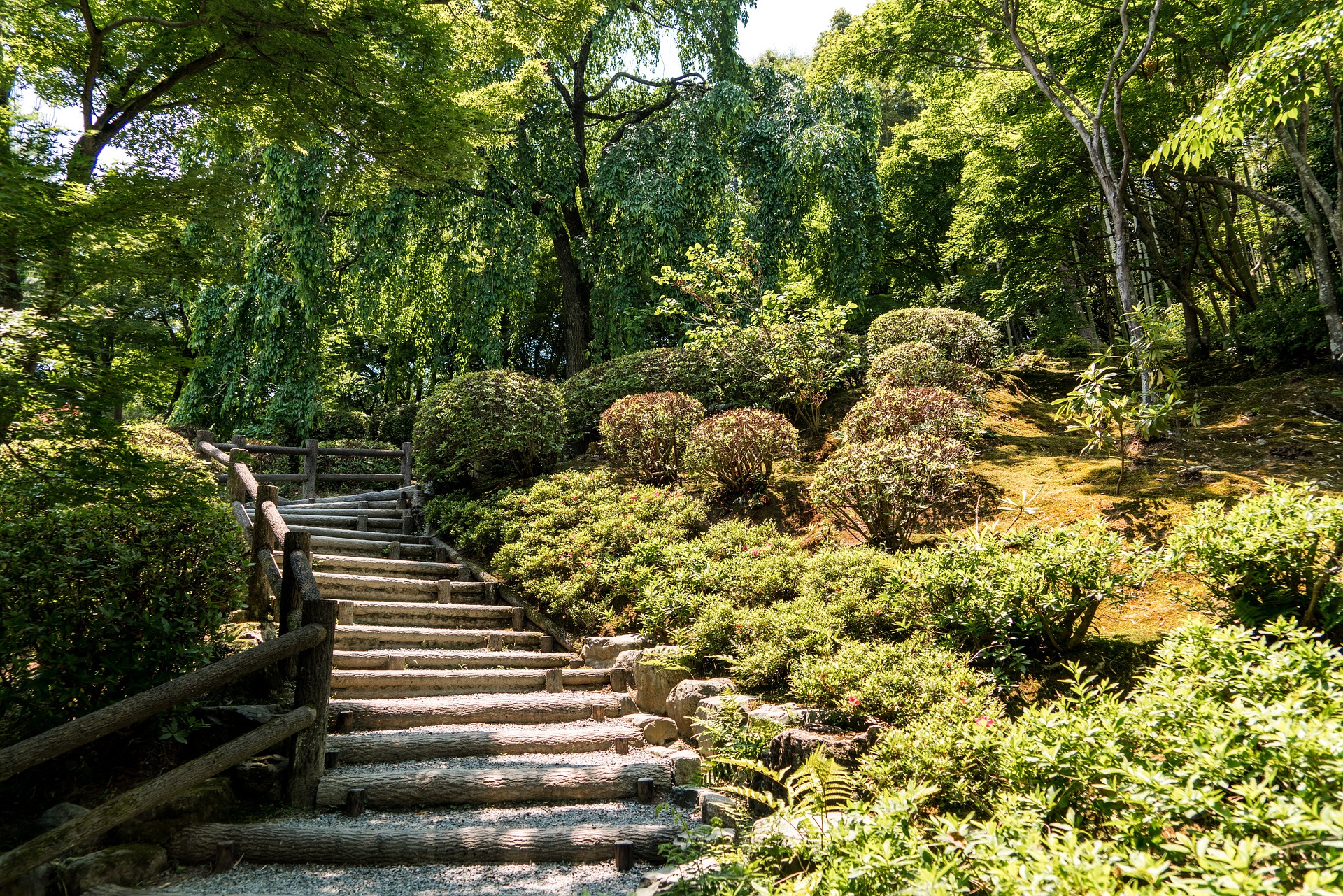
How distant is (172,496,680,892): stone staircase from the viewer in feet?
11.6

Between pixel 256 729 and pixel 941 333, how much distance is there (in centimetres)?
925

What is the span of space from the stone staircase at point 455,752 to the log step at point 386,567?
16mm

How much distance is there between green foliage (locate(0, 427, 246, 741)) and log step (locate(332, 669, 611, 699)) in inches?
44.0

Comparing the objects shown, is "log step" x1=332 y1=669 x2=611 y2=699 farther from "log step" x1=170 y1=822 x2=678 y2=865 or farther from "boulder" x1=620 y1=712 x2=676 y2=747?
"log step" x1=170 y1=822 x2=678 y2=865

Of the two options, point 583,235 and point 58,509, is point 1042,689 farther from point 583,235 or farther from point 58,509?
point 583,235

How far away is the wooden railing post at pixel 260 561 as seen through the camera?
5.66 metres

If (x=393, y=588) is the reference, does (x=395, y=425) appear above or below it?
above

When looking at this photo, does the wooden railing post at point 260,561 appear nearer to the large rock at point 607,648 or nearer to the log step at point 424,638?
the log step at point 424,638

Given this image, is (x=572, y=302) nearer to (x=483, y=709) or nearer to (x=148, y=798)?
(x=483, y=709)

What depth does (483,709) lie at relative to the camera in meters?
5.15

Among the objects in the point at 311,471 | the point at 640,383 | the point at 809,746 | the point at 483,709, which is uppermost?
the point at 640,383

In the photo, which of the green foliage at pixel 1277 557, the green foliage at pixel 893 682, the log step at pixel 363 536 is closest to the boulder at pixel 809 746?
the green foliage at pixel 893 682

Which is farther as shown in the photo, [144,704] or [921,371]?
[921,371]

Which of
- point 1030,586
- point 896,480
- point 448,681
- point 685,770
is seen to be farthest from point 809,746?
point 448,681
